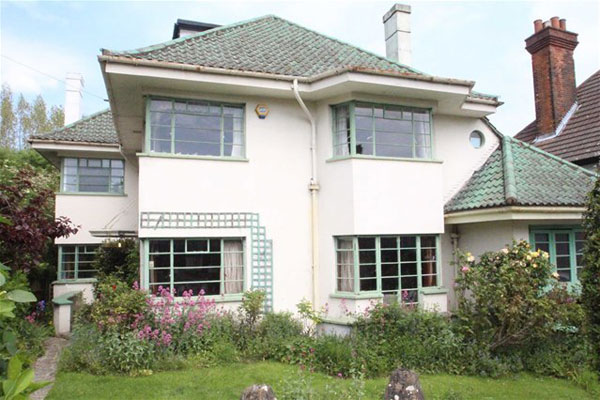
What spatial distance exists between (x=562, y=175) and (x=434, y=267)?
4.42 meters

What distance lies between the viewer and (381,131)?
11.0 meters

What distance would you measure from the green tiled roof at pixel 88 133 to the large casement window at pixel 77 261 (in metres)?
3.86

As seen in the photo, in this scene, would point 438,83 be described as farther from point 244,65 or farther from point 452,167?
point 244,65

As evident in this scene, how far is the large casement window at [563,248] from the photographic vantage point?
1125cm

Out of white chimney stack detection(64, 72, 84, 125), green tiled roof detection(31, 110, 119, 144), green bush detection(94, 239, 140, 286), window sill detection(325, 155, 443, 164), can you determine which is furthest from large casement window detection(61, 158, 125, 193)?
window sill detection(325, 155, 443, 164)

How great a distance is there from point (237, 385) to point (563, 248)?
29.1 ft

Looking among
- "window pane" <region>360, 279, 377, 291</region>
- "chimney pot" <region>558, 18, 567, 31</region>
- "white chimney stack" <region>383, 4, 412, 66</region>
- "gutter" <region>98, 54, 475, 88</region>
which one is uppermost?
"chimney pot" <region>558, 18, 567, 31</region>

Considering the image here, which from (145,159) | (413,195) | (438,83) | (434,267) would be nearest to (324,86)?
(438,83)

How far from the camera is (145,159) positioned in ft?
32.3

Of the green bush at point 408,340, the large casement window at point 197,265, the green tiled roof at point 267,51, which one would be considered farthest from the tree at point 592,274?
the large casement window at point 197,265

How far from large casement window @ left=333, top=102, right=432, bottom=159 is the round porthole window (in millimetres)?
2390

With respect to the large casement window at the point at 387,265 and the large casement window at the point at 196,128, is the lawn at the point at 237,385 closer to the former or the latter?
the large casement window at the point at 387,265

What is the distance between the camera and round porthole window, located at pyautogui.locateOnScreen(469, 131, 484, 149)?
43.1ft

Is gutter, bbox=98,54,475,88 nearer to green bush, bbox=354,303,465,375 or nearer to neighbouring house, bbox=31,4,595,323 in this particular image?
→ neighbouring house, bbox=31,4,595,323
